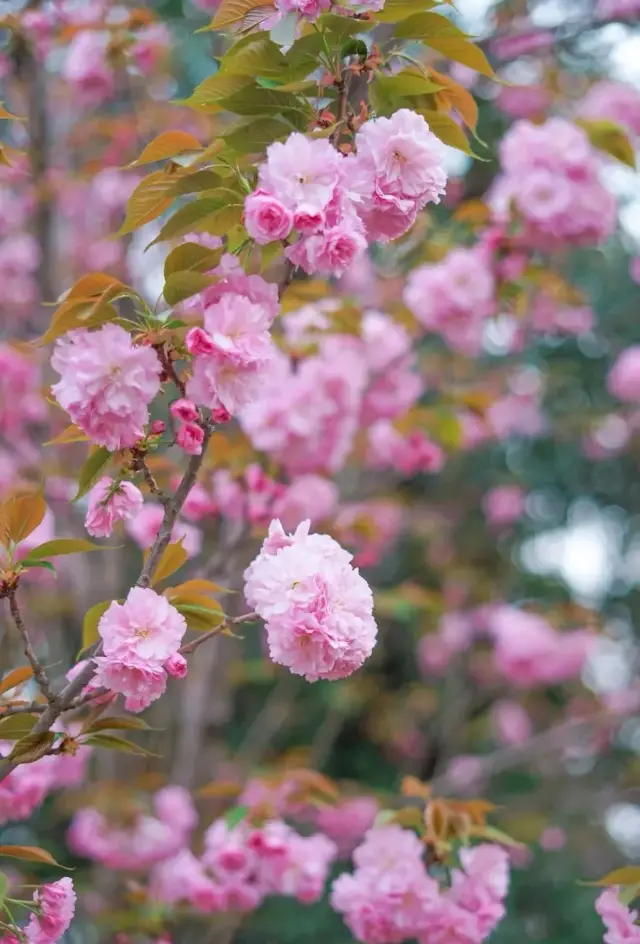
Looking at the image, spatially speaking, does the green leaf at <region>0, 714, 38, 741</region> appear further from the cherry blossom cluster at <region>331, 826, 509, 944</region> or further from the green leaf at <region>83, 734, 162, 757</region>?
the cherry blossom cluster at <region>331, 826, 509, 944</region>

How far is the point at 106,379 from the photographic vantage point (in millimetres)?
904

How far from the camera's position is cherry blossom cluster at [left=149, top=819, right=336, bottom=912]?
158 cm

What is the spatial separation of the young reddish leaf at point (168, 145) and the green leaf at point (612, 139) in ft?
3.18

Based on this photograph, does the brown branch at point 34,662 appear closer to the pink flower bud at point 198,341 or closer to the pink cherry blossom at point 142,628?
the pink cherry blossom at point 142,628

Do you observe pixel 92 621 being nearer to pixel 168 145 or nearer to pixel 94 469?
pixel 94 469

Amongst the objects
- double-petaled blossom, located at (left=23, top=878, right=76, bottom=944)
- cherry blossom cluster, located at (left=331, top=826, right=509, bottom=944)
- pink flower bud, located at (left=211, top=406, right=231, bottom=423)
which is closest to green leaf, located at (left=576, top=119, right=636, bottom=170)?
pink flower bud, located at (left=211, top=406, right=231, bottom=423)

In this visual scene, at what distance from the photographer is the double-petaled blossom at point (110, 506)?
3.25 feet

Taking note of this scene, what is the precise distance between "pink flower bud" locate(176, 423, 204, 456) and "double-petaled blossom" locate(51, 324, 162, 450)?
1.7 inches

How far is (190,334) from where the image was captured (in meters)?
0.90

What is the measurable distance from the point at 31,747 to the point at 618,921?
693 millimetres

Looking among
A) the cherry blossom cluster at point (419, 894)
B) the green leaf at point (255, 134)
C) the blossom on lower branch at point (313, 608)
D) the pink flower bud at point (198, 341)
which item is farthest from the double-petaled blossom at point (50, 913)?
the green leaf at point (255, 134)

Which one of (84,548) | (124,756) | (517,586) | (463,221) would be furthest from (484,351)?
(84,548)

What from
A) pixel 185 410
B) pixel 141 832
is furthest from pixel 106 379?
pixel 141 832

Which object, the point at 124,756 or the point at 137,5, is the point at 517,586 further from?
the point at 137,5
